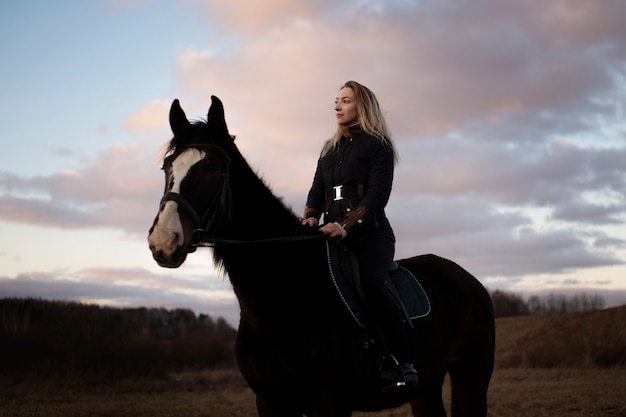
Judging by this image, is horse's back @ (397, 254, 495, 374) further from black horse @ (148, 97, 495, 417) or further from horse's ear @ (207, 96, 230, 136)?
horse's ear @ (207, 96, 230, 136)

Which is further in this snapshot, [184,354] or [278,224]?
[184,354]

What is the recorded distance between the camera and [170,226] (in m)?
3.79

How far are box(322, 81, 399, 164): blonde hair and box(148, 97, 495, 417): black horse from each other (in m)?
1.07

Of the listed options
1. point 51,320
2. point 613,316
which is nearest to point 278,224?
point 51,320

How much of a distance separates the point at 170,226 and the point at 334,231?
4.71 ft

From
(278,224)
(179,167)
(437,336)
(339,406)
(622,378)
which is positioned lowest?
(622,378)

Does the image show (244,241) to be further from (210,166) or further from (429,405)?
(429,405)

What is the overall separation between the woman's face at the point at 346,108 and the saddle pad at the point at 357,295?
1.17 metres

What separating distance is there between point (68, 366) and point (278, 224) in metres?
21.6

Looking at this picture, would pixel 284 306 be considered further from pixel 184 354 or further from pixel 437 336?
pixel 184 354

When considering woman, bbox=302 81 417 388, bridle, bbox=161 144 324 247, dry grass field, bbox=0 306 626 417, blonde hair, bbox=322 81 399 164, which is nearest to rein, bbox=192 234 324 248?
bridle, bbox=161 144 324 247

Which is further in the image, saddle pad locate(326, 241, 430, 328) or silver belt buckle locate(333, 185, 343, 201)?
silver belt buckle locate(333, 185, 343, 201)

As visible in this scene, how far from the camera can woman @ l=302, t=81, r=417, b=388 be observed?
4.90 meters

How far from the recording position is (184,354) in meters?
28.5
